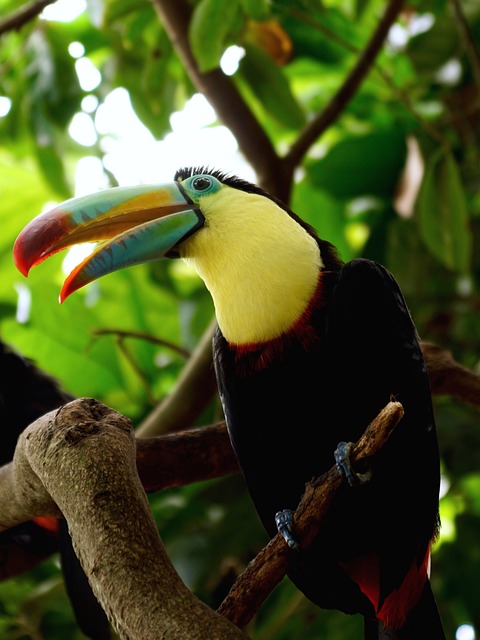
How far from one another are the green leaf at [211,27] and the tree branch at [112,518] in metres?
1.38

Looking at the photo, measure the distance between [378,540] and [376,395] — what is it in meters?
0.40

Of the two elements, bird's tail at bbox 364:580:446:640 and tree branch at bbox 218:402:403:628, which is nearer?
tree branch at bbox 218:402:403:628

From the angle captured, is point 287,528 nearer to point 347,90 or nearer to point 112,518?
point 112,518

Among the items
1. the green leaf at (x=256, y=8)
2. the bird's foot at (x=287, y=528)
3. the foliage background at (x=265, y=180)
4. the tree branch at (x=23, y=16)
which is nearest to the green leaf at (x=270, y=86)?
the foliage background at (x=265, y=180)

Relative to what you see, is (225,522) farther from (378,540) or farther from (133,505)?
(133,505)

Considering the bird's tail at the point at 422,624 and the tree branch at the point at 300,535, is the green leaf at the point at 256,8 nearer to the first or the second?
the tree branch at the point at 300,535

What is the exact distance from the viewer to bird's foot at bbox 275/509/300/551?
1774 mm

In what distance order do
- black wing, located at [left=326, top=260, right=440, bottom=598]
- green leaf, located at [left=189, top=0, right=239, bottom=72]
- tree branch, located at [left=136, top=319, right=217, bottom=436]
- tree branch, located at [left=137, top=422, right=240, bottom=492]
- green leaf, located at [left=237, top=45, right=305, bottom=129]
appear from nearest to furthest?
black wing, located at [left=326, top=260, right=440, bottom=598]
tree branch, located at [left=137, top=422, right=240, bottom=492]
green leaf, located at [left=189, top=0, right=239, bottom=72]
tree branch, located at [left=136, top=319, right=217, bottom=436]
green leaf, located at [left=237, top=45, right=305, bottom=129]

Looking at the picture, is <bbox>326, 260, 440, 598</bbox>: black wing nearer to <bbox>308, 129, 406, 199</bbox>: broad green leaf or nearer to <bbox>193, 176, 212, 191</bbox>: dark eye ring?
<bbox>193, 176, 212, 191</bbox>: dark eye ring

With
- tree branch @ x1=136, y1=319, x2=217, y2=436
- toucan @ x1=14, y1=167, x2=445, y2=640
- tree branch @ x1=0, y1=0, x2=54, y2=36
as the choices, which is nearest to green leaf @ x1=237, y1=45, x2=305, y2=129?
tree branch @ x1=0, y1=0, x2=54, y2=36

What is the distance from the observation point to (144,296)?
4.09 metres

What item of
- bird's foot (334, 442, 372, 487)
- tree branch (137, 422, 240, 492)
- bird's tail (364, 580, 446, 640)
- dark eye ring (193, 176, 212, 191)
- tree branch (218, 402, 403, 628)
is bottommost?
bird's tail (364, 580, 446, 640)

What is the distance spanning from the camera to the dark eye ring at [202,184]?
251 centimetres

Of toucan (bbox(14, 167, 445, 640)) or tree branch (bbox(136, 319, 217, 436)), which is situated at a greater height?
toucan (bbox(14, 167, 445, 640))
